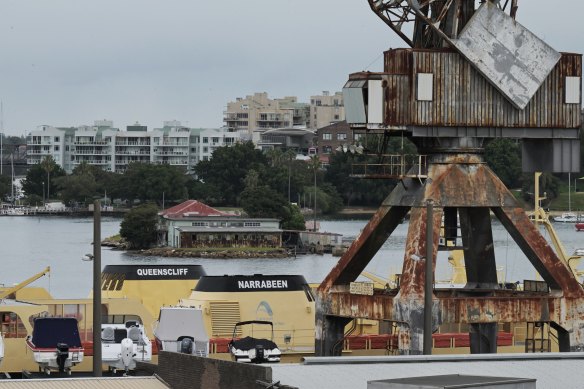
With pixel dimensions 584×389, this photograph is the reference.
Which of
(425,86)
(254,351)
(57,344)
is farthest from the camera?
(57,344)

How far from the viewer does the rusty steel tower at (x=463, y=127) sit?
5831 centimetres

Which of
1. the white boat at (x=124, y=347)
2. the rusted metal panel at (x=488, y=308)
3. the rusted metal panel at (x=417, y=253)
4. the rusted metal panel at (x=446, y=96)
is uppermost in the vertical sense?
the rusted metal panel at (x=446, y=96)

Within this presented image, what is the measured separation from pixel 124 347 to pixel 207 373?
17.8 m

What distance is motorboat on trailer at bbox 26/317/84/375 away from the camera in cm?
5962

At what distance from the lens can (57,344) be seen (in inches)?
2355

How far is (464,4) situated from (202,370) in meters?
21.9

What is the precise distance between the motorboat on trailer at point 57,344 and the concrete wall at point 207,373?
16.1 metres

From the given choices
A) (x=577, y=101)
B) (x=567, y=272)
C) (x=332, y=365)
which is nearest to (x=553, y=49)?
(x=577, y=101)

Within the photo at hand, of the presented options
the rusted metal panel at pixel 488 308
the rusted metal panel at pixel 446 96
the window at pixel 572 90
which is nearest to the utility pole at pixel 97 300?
the rusted metal panel at pixel 488 308

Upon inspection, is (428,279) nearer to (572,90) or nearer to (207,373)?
(572,90)

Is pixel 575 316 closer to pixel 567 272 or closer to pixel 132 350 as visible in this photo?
pixel 567 272

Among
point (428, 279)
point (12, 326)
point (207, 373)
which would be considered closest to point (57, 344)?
point (12, 326)

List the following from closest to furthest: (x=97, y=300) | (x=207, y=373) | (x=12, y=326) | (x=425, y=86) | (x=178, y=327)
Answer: (x=207, y=373), (x=97, y=300), (x=425, y=86), (x=178, y=327), (x=12, y=326)

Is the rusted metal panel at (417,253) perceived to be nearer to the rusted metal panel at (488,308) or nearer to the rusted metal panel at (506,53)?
the rusted metal panel at (488,308)
